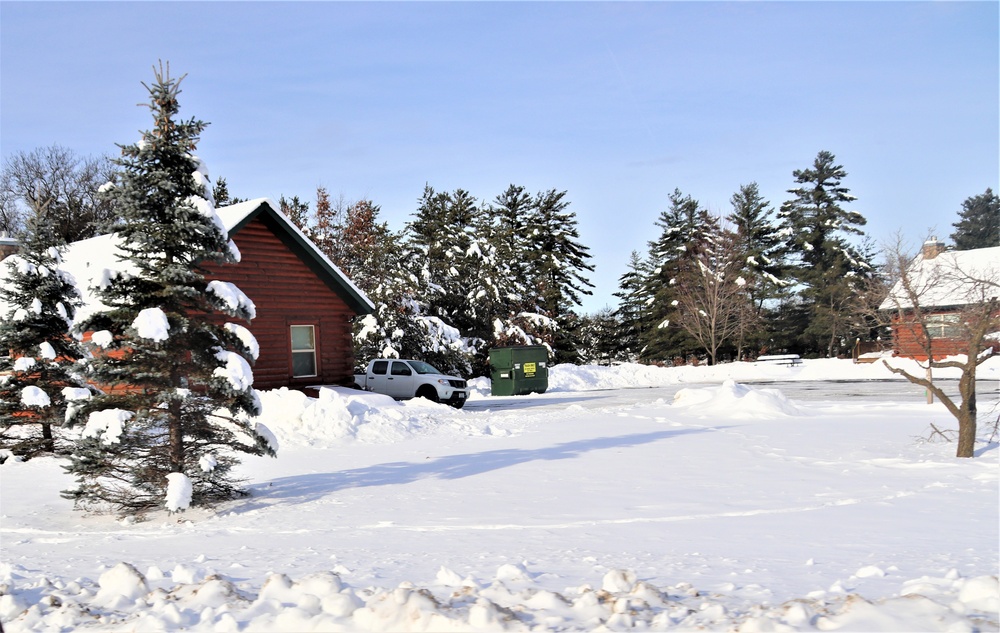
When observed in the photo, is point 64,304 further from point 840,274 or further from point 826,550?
point 840,274

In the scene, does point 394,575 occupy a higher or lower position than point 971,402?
lower

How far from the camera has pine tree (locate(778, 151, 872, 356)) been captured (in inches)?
2138

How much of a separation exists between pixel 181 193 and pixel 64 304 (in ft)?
23.3

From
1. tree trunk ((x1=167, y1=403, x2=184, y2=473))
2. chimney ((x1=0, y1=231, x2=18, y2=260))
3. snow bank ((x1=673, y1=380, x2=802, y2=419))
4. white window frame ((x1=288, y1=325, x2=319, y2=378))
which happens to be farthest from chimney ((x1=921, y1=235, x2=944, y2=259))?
chimney ((x1=0, y1=231, x2=18, y2=260))

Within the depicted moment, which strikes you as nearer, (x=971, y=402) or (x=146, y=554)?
(x=146, y=554)

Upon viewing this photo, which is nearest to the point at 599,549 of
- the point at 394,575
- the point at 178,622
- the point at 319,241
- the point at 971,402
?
the point at 394,575

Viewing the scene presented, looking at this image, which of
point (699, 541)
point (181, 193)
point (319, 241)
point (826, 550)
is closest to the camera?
point (826, 550)

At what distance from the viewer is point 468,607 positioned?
4.91 meters

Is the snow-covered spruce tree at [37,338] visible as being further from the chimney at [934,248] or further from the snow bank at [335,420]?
the chimney at [934,248]

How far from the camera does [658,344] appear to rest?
185 ft

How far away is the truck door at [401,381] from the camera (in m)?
24.9

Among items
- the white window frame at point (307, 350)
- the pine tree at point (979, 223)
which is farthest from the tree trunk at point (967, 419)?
the pine tree at point (979, 223)

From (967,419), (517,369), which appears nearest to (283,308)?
(517,369)

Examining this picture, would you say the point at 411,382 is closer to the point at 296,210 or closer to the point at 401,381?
the point at 401,381
